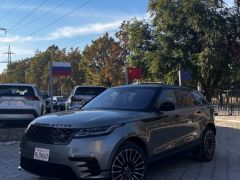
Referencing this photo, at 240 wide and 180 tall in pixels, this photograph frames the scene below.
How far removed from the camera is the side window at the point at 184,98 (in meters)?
8.58

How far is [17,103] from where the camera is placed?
Answer: 13141mm

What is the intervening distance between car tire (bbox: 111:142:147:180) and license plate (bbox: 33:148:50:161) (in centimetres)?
94

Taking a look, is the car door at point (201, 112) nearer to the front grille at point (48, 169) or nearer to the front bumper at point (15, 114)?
the front grille at point (48, 169)

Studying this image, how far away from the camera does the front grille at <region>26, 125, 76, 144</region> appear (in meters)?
6.27

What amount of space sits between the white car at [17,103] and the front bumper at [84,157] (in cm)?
704

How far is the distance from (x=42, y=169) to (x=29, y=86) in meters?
7.56

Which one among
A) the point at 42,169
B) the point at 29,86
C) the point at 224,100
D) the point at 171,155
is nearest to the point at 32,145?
the point at 42,169

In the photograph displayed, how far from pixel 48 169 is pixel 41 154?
243 mm

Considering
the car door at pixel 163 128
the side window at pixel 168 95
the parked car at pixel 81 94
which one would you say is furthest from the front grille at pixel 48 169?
the parked car at pixel 81 94

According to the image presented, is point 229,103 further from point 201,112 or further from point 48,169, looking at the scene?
point 48,169

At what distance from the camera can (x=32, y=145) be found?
664 centimetres

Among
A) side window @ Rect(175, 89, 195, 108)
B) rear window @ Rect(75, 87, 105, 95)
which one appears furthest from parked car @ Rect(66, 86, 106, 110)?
side window @ Rect(175, 89, 195, 108)

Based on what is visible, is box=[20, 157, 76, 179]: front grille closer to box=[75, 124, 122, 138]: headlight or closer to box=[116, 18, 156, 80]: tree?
box=[75, 124, 122, 138]: headlight

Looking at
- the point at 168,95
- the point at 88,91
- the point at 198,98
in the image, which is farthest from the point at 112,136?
the point at 88,91
